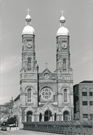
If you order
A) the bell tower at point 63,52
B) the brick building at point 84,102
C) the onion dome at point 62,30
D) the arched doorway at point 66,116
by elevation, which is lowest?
the arched doorway at point 66,116

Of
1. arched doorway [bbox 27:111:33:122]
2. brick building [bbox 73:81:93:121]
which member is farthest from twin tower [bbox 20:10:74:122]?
brick building [bbox 73:81:93:121]

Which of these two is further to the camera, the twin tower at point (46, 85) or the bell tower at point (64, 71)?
the bell tower at point (64, 71)

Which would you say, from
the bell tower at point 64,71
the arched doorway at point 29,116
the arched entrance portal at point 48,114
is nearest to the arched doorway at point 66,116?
the bell tower at point 64,71

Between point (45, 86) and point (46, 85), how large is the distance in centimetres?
37

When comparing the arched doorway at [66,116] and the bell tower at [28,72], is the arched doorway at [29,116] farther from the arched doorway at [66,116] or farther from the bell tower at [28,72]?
Result: the arched doorway at [66,116]

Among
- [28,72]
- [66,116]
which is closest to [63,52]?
[28,72]

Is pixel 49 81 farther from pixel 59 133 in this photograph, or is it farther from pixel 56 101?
pixel 59 133

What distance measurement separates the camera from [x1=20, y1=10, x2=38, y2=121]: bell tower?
9250cm

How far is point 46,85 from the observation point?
95.5m

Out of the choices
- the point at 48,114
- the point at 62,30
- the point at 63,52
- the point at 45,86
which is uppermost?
the point at 62,30

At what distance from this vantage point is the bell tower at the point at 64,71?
93688mm

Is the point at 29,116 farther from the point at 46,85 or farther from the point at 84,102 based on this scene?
the point at 84,102

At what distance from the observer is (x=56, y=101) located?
94.6 m

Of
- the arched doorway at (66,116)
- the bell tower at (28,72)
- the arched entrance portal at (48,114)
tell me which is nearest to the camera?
the arched entrance portal at (48,114)
